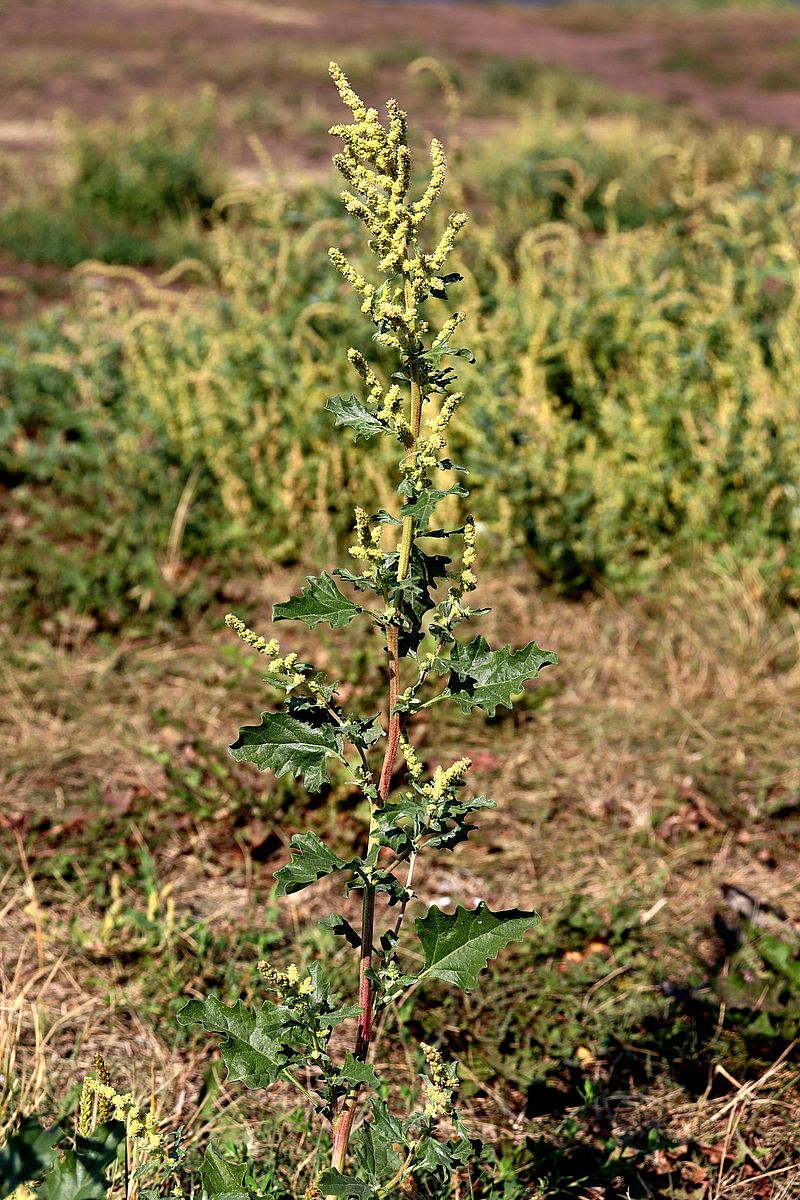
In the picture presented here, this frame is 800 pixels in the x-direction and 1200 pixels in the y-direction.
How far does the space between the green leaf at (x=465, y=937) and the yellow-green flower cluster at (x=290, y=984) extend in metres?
0.15

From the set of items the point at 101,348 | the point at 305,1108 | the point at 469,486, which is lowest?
the point at 305,1108

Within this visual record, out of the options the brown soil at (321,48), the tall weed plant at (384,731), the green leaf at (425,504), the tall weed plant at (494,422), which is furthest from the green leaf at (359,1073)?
the brown soil at (321,48)

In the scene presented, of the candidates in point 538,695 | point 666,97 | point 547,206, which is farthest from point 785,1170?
point 666,97

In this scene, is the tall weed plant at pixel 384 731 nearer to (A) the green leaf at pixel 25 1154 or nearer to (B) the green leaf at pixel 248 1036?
(B) the green leaf at pixel 248 1036

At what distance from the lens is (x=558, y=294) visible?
426 centimetres

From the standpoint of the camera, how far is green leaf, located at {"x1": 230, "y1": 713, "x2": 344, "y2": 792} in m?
1.27

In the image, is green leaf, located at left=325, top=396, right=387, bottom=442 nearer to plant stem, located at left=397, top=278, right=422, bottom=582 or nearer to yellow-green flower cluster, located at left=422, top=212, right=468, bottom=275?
plant stem, located at left=397, top=278, right=422, bottom=582

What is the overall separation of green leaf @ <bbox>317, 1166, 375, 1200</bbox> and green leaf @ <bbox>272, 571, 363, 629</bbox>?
632 millimetres

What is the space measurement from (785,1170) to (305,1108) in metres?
0.81

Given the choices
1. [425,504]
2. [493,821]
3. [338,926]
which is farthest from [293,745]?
[493,821]

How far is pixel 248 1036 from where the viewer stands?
1.32 meters

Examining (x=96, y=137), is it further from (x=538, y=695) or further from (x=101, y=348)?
(x=538, y=695)

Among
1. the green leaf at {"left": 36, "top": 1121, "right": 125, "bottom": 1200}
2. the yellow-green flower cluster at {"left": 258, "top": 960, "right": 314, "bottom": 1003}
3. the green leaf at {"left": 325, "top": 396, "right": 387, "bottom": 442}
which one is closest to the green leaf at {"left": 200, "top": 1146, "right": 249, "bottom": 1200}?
the yellow-green flower cluster at {"left": 258, "top": 960, "right": 314, "bottom": 1003}

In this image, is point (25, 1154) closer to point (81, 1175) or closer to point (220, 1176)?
point (81, 1175)
